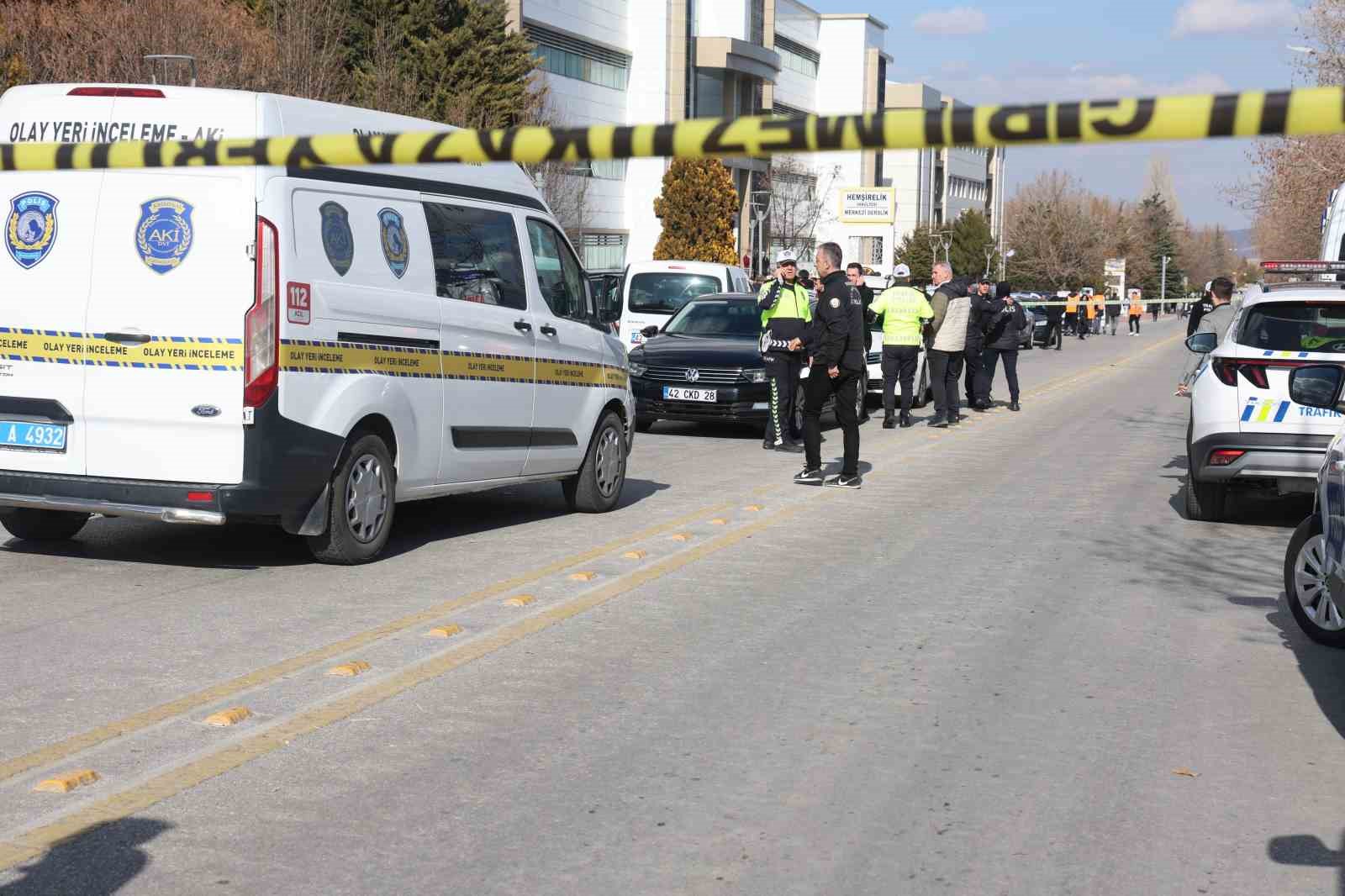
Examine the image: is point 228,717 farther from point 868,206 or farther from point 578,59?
point 578,59

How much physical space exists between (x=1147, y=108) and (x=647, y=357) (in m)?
14.1

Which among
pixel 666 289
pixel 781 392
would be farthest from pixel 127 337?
pixel 666 289

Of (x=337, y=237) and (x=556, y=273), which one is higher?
(x=337, y=237)

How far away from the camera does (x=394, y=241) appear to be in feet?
28.7

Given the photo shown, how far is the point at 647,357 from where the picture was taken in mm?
17266

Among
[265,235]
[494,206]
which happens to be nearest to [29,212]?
[265,235]

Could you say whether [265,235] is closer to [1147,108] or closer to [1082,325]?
[1147,108]

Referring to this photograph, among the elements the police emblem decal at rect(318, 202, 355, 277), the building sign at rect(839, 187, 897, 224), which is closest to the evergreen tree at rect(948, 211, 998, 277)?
the building sign at rect(839, 187, 897, 224)

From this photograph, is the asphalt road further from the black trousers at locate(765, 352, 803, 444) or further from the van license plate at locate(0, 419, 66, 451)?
the black trousers at locate(765, 352, 803, 444)

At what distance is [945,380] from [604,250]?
46204mm

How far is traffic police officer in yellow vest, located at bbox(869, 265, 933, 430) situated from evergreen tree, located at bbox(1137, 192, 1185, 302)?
121105 mm

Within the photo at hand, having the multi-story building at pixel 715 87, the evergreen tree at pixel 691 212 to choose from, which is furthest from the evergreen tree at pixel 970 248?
the evergreen tree at pixel 691 212

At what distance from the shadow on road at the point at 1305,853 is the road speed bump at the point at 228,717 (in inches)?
133

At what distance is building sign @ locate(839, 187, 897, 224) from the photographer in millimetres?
56781
